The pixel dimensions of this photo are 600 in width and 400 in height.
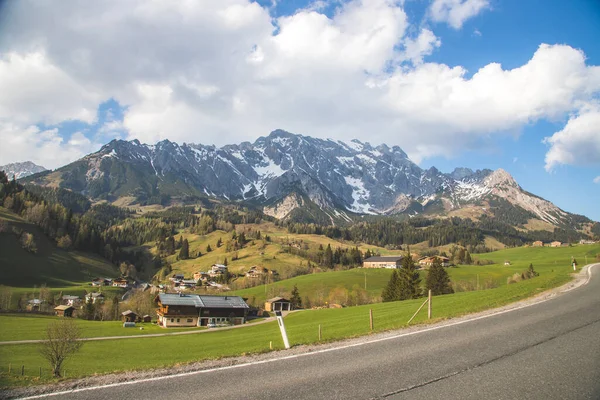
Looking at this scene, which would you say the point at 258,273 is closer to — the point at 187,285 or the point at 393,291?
the point at 187,285

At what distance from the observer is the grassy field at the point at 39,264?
14625 cm

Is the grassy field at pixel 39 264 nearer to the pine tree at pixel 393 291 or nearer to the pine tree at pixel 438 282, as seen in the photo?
the pine tree at pixel 393 291

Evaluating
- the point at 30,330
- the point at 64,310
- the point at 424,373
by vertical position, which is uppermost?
the point at 424,373

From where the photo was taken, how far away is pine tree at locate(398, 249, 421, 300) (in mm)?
78250

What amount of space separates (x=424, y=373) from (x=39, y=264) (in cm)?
19900

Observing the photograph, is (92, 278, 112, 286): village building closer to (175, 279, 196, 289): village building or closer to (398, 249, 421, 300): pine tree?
(175, 279, 196, 289): village building

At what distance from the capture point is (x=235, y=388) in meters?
10.3

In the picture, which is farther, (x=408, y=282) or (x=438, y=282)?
(x=438, y=282)

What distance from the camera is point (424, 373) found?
11.2 m

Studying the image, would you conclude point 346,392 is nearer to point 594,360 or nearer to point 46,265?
point 594,360

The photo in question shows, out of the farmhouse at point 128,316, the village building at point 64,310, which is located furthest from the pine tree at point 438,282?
the village building at point 64,310

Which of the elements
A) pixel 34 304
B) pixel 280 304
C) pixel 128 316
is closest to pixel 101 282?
pixel 34 304

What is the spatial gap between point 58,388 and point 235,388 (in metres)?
5.16

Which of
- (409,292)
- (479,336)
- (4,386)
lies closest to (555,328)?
(479,336)
